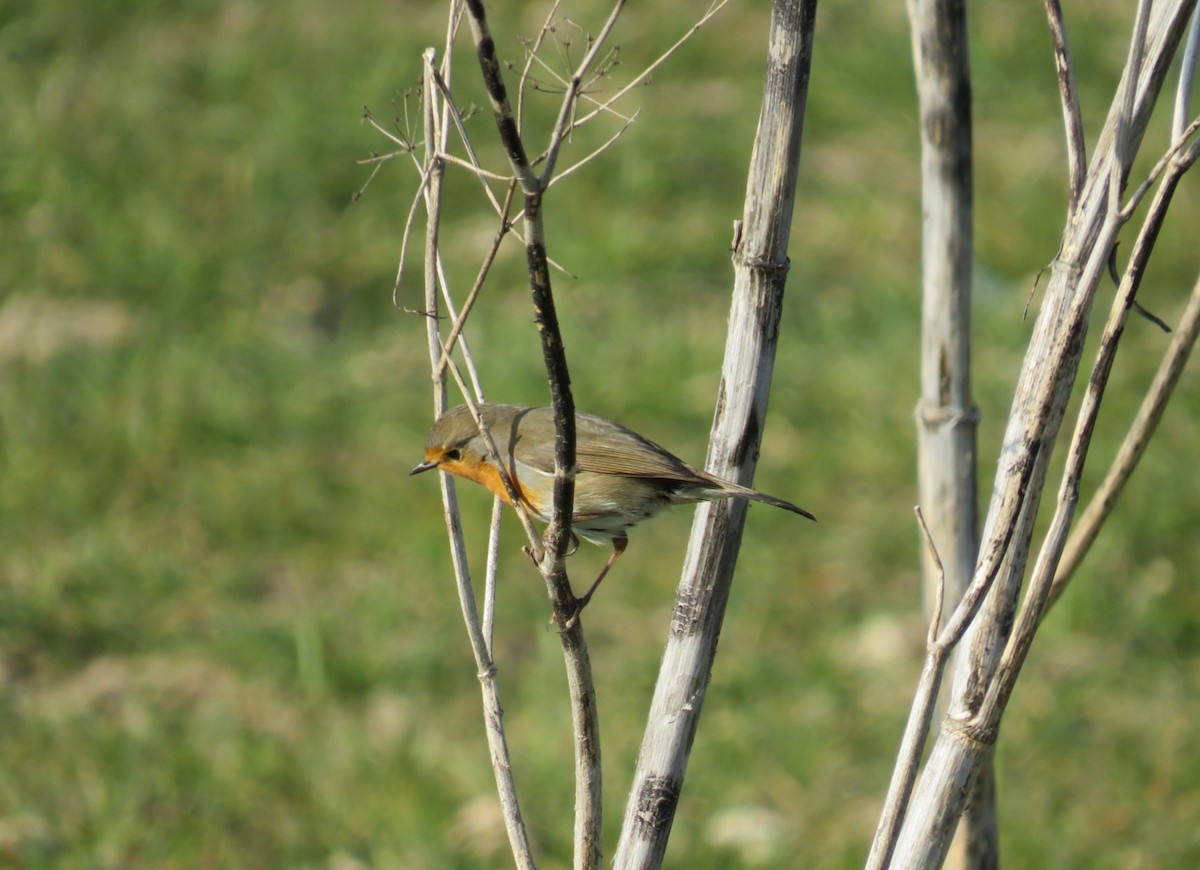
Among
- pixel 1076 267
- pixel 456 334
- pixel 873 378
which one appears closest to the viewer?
pixel 1076 267

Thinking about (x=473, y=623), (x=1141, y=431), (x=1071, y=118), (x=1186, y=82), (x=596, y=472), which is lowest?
(x=473, y=623)

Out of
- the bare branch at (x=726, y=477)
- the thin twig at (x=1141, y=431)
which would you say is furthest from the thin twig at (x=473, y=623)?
the thin twig at (x=1141, y=431)

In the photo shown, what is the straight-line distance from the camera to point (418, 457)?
506 centimetres

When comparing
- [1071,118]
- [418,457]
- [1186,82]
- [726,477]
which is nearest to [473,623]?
[726,477]

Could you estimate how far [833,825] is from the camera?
149 inches

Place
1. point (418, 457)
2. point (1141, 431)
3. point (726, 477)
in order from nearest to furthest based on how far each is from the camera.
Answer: point (726, 477), point (1141, 431), point (418, 457)

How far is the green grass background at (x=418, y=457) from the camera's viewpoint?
12.6ft

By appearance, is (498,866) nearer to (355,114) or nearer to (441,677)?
(441,677)

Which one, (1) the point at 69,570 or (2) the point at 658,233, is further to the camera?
(2) the point at 658,233

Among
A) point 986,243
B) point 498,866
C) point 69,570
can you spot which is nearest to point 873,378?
point 986,243

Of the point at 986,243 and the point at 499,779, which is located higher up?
the point at 986,243

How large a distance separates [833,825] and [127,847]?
1.91 metres

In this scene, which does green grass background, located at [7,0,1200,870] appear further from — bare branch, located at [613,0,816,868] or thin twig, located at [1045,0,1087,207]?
thin twig, located at [1045,0,1087,207]

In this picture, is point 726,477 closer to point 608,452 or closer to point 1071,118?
point 1071,118
